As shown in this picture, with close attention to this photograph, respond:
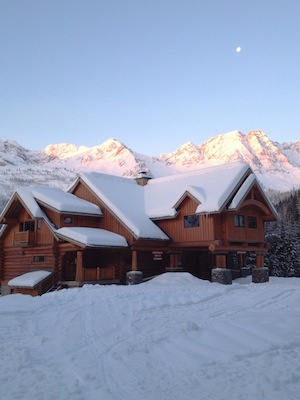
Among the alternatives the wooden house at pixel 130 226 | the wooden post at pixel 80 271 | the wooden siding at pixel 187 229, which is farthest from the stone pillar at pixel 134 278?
the wooden siding at pixel 187 229

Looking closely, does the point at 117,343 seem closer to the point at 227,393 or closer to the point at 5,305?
the point at 227,393

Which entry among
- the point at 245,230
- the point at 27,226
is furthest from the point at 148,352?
the point at 27,226

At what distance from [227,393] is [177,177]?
27613mm

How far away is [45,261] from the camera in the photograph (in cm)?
A: 2777

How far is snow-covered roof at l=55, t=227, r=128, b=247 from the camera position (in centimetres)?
2386

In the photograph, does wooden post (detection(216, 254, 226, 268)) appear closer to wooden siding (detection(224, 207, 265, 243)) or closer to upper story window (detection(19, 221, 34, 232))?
wooden siding (detection(224, 207, 265, 243))

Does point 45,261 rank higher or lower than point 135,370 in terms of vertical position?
higher

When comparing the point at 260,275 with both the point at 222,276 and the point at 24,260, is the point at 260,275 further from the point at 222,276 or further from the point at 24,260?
the point at 24,260

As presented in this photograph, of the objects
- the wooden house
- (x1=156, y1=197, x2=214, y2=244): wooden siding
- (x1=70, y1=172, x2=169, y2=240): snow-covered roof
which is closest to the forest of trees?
the wooden house

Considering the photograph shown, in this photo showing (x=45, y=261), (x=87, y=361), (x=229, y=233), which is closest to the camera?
(x=87, y=361)

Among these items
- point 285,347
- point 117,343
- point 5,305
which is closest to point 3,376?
point 117,343

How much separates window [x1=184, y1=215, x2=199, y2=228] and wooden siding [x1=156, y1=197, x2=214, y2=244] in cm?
21

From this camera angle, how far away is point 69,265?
27.7 meters

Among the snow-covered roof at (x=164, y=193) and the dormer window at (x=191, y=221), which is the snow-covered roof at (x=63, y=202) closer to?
the snow-covered roof at (x=164, y=193)
